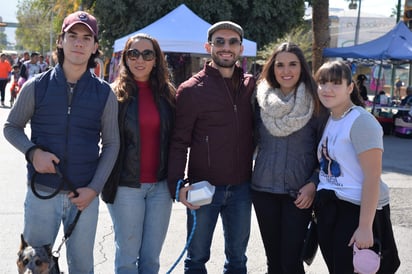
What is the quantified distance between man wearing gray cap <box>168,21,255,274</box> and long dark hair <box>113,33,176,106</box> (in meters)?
0.10

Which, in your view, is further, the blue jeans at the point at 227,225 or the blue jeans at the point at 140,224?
the blue jeans at the point at 227,225

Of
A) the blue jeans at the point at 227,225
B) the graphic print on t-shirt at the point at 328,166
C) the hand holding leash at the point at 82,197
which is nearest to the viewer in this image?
the hand holding leash at the point at 82,197

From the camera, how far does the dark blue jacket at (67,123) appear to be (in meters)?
2.86

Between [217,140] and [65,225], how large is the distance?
3.65ft

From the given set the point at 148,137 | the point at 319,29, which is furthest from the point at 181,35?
the point at 148,137

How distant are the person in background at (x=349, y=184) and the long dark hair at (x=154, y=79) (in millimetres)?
1007

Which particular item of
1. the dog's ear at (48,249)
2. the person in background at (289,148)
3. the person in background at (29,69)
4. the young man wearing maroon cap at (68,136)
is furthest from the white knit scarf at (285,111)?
the person in background at (29,69)

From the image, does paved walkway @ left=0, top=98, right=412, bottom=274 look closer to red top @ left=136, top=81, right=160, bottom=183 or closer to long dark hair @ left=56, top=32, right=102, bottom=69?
red top @ left=136, top=81, right=160, bottom=183

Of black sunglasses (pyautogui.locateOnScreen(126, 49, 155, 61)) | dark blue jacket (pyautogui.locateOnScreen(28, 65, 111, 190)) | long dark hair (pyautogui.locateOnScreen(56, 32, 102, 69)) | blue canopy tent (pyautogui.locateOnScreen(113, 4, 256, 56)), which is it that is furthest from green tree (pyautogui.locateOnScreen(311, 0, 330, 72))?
dark blue jacket (pyautogui.locateOnScreen(28, 65, 111, 190))

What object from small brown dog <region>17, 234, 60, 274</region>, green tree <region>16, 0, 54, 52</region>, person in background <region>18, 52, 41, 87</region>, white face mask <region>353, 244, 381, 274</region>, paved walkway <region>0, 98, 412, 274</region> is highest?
green tree <region>16, 0, 54, 52</region>

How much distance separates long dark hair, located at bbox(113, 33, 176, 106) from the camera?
3328 mm

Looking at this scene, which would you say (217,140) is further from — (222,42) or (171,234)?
(171,234)

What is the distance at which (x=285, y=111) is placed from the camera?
10.7 ft

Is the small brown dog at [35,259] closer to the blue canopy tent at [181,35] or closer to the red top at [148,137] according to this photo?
the red top at [148,137]
